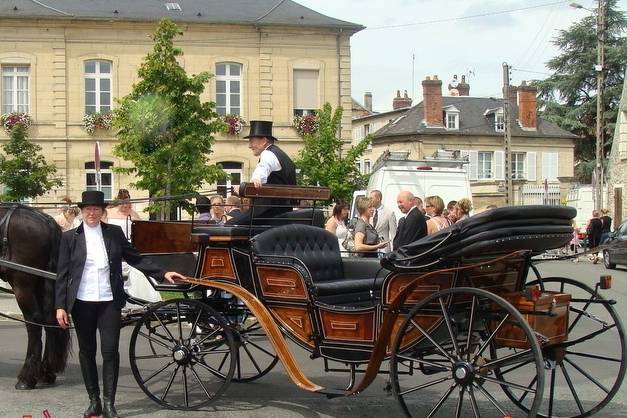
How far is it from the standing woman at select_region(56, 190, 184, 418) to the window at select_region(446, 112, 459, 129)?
50760mm

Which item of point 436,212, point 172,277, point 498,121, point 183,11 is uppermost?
point 183,11

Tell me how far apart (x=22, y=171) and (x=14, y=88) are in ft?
23.7

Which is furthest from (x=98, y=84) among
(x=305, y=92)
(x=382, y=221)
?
(x=382, y=221)

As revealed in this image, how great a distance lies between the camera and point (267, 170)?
7652 mm

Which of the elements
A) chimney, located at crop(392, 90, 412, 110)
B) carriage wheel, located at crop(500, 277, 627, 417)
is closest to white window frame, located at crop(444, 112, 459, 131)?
chimney, located at crop(392, 90, 412, 110)

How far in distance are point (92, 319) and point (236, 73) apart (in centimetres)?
2929

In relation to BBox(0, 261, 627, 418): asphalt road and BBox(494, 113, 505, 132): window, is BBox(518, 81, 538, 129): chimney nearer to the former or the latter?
BBox(494, 113, 505, 132): window

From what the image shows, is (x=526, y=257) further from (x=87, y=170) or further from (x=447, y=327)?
(x=87, y=170)

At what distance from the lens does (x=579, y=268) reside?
24203 mm

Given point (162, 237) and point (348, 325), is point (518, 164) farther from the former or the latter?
point (348, 325)

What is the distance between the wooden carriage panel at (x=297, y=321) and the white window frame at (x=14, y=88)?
29.6 metres

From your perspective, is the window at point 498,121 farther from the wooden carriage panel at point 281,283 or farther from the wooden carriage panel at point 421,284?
the wooden carriage panel at point 421,284

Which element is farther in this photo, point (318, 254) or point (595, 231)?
point (595, 231)

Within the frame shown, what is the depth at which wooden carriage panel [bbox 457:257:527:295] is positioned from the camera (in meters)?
5.98
